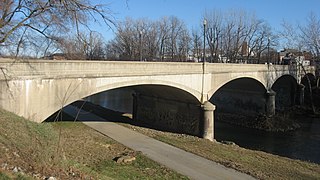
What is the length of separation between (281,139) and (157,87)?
9.95m

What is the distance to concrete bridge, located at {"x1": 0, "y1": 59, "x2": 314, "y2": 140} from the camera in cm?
1141

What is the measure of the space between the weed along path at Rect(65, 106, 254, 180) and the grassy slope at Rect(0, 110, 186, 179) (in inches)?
20.8

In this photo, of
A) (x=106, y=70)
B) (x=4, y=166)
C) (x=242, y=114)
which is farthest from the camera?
(x=242, y=114)

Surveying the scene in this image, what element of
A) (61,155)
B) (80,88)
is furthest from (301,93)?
(61,155)

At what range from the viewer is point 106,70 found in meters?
14.7

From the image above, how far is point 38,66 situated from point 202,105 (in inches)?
466

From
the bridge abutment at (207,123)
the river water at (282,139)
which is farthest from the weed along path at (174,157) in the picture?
the river water at (282,139)

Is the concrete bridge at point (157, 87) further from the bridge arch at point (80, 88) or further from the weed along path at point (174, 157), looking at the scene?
the weed along path at point (174, 157)

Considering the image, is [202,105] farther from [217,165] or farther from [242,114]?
[242,114]

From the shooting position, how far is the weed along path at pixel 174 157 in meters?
10.3

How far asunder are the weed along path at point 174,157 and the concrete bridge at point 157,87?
8.94 ft

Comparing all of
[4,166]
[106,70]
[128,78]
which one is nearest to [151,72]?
[128,78]

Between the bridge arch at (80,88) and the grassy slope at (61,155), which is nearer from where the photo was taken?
Result: the grassy slope at (61,155)

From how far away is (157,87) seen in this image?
69.6ft
